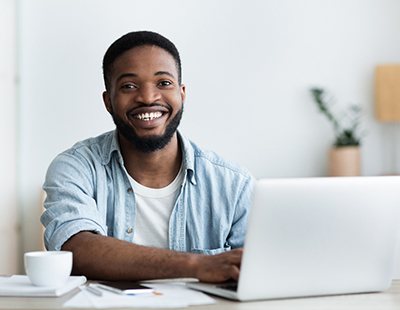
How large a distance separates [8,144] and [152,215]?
2.27 metres

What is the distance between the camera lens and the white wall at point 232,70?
454 cm

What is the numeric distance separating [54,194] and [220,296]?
69cm

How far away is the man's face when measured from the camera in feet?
7.51


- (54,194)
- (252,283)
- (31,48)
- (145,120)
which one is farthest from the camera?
(31,48)

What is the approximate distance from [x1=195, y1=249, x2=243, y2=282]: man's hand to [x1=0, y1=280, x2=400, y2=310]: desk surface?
110 mm

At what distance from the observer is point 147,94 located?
229 cm

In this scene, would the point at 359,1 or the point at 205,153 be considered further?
the point at 359,1

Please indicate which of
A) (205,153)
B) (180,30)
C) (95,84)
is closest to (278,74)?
(180,30)

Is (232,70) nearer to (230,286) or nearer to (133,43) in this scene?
(133,43)

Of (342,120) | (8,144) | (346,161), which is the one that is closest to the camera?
(8,144)

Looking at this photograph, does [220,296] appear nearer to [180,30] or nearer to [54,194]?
[54,194]

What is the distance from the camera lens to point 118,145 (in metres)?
2.31

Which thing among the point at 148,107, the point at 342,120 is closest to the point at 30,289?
the point at 148,107

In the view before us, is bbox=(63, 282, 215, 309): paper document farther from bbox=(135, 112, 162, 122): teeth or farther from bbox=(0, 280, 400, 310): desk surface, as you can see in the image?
bbox=(135, 112, 162, 122): teeth
